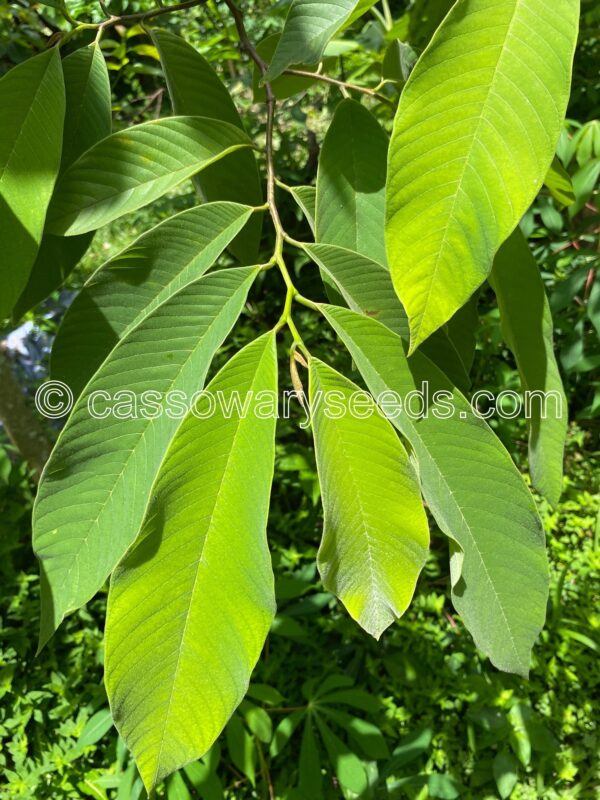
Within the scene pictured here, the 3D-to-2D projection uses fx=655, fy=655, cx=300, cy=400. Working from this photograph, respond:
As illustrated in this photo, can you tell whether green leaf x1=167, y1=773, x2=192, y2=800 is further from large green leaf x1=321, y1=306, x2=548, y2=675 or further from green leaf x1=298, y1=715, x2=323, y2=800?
large green leaf x1=321, y1=306, x2=548, y2=675

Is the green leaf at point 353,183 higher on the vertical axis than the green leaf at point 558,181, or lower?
higher

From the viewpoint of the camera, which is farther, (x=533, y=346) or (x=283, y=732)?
(x=283, y=732)

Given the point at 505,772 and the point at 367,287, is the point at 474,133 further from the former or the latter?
the point at 505,772

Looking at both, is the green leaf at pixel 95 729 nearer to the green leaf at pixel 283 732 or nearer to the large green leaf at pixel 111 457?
the green leaf at pixel 283 732

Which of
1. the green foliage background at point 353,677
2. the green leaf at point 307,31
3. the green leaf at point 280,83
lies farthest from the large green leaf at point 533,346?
the green foliage background at point 353,677

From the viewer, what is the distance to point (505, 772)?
1341mm

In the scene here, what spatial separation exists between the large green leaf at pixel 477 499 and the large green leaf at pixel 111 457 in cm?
12

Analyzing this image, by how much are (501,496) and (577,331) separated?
57.1 inches

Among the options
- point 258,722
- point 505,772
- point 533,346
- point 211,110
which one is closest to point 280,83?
point 211,110

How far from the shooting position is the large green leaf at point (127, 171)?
55 cm

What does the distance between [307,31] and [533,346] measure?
32 cm

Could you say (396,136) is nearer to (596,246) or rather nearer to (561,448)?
(561,448)

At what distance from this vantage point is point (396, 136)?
401mm

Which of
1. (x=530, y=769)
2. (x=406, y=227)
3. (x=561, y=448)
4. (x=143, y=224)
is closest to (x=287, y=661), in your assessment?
(x=530, y=769)
